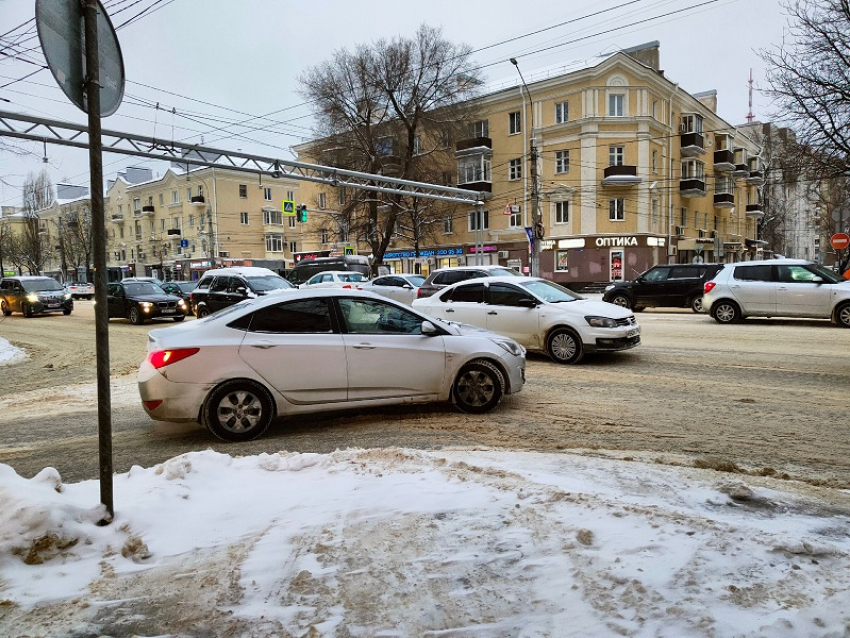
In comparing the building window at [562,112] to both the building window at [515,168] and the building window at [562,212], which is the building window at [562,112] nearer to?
the building window at [515,168]

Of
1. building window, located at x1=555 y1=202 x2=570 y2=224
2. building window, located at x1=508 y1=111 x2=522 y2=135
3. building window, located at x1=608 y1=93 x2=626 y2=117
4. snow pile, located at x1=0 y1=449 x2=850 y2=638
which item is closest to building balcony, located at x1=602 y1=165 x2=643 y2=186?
building window, located at x1=555 y1=202 x2=570 y2=224

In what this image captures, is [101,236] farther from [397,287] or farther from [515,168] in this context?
[515,168]

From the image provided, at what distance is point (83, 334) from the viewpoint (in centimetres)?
1744

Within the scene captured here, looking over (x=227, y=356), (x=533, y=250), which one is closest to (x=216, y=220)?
(x=533, y=250)

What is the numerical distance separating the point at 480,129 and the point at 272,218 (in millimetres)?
30881

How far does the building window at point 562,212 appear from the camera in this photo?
1672 inches

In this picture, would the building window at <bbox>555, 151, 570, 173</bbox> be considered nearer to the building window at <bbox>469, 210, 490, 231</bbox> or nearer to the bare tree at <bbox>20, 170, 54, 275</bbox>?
the building window at <bbox>469, 210, 490, 231</bbox>

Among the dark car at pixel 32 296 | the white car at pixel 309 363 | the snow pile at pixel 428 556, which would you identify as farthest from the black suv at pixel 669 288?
the dark car at pixel 32 296

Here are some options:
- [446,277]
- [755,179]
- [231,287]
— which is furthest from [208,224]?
[755,179]

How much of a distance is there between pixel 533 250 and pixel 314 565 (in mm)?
28457

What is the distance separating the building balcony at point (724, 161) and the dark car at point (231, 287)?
49.3 metres

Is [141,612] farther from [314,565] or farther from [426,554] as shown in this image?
[426,554]

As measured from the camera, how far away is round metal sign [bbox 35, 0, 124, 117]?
3029mm

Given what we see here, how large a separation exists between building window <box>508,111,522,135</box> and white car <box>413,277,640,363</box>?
3742 cm
